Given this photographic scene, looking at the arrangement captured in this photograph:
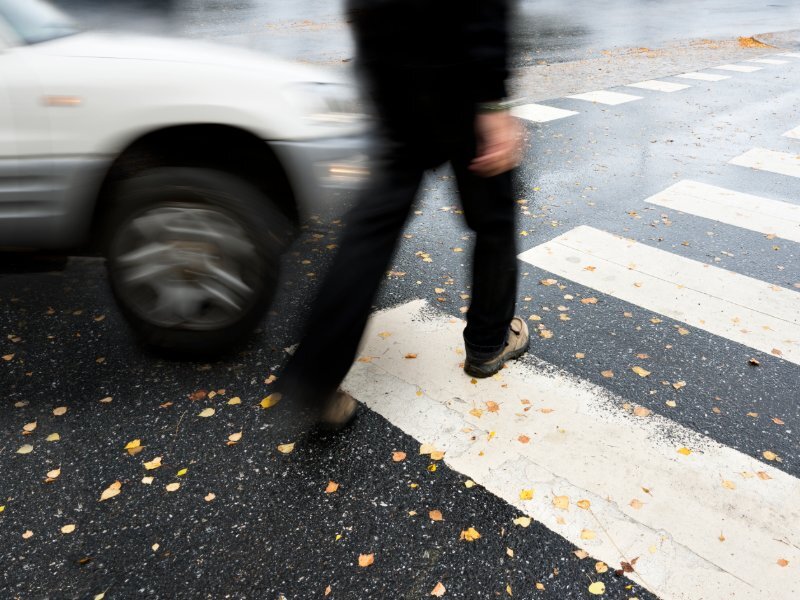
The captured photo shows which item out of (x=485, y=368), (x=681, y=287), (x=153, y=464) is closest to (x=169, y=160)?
(x=153, y=464)

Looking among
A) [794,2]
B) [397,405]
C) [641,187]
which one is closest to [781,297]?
[641,187]

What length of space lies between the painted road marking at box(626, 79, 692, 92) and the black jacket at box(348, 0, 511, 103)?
29.1 feet

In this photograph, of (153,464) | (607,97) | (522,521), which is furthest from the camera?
(607,97)

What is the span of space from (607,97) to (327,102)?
740 centimetres

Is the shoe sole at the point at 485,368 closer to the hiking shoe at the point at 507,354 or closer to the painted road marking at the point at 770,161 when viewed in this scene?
the hiking shoe at the point at 507,354

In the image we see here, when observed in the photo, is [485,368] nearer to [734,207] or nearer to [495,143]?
[495,143]

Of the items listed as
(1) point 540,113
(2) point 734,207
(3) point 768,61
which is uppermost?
(1) point 540,113

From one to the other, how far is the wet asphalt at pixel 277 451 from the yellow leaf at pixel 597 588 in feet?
0.06

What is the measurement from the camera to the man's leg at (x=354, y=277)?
2.69 metres

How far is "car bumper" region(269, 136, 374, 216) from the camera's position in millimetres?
3330

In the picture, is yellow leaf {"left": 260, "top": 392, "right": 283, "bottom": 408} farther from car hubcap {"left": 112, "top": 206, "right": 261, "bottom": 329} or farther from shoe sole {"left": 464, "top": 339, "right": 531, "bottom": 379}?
shoe sole {"left": 464, "top": 339, "right": 531, "bottom": 379}

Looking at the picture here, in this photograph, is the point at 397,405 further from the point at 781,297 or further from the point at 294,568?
the point at 781,297

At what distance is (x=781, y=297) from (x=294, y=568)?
3.52 metres

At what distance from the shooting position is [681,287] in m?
4.48
